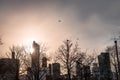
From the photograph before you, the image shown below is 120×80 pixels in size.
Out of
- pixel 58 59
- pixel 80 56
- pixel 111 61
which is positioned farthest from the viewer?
pixel 111 61

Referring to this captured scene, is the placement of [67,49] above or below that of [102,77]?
above

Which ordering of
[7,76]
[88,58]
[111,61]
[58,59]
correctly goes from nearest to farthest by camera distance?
[58,59] < [88,58] < [111,61] < [7,76]

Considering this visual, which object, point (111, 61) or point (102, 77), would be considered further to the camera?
point (102, 77)

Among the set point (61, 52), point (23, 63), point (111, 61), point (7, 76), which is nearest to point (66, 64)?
point (61, 52)

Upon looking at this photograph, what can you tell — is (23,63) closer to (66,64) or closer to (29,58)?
(29,58)

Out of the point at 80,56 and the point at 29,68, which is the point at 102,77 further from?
the point at 29,68

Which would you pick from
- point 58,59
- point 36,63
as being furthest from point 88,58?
point 36,63

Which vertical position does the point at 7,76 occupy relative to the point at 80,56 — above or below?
below

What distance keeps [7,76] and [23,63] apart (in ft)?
124

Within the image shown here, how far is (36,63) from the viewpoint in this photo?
6116 centimetres

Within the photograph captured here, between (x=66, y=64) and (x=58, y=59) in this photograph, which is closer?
(x=66, y=64)

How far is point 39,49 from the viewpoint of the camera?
64.1 metres

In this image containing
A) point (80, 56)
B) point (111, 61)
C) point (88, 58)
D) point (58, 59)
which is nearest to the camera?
point (58, 59)

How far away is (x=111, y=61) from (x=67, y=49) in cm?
2358
